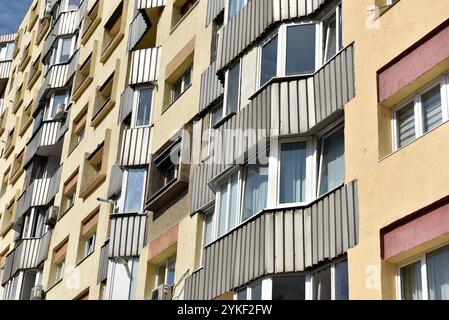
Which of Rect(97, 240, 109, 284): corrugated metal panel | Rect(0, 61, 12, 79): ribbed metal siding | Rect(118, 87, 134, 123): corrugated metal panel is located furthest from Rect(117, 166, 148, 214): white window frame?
Rect(0, 61, 12, 79): ribbed metal siding

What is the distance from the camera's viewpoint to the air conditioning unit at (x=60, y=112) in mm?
31530

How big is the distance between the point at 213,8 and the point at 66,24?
53.3 feet

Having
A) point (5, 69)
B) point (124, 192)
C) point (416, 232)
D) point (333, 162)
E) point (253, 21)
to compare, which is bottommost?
point (416, 232)

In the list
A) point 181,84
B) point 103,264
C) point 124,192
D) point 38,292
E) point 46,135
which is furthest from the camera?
point 46,135

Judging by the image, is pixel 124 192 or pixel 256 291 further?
pixel 124 192

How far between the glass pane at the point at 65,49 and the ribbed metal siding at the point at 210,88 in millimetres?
16169

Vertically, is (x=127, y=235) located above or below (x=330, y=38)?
below

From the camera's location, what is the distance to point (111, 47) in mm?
27719

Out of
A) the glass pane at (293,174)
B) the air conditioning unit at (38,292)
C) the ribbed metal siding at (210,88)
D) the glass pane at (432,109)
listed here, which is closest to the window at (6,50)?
the air conditioning unit at (38,292)

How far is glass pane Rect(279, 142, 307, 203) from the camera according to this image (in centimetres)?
1394

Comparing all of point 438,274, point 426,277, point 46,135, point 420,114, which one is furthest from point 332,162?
point 46,135

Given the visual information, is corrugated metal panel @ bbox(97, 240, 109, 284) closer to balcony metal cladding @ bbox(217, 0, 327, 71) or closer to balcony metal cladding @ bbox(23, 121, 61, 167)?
balcony metal cladding @ bbox(217, 0, 327, 71)

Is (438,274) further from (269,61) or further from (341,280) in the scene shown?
(269,61)
